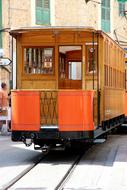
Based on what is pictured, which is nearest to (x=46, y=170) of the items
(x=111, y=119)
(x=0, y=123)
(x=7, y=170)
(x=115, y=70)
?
(x=7, y=170)

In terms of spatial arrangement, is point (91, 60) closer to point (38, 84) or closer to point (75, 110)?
point (38, 84)

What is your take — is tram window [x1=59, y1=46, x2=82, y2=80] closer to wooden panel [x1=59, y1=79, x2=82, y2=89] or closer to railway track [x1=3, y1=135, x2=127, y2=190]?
wooden panel [x1=59, y1=79, x2=82, y2=89]

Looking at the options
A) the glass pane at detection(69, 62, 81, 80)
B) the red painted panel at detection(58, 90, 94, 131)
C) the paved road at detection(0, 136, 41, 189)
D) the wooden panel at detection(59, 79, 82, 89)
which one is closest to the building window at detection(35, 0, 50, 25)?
the paved road at detection(0, 136, 41, 189)

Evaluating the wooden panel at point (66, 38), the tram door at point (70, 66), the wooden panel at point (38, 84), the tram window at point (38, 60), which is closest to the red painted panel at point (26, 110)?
the wooden panel at point (38, 84)

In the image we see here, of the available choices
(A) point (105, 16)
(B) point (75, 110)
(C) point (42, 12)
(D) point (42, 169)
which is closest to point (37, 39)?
(B) point (75, 110)

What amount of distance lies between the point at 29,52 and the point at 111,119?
341 centimetres

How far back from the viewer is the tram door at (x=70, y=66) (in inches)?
618

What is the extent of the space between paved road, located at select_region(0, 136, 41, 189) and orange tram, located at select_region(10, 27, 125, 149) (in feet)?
1.55

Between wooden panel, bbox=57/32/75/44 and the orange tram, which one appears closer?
the orange tram

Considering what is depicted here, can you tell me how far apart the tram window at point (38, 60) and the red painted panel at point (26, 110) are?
135 centimetres

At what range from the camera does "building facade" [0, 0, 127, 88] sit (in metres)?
32.2

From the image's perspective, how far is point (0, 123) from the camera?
2306 centimetres

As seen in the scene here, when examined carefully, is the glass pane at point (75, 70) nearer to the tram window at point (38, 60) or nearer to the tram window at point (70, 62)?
the tram window at point (70, 62)

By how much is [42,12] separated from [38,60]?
59.1 ft
